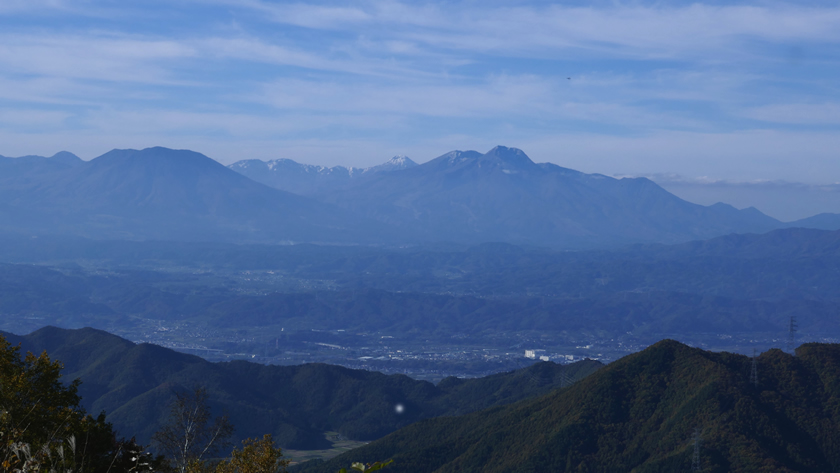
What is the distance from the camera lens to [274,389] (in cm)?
15062

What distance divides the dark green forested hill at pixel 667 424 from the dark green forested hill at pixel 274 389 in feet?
111

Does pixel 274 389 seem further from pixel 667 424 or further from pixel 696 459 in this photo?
pixel 696 459

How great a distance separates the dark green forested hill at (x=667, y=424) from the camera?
75562mm

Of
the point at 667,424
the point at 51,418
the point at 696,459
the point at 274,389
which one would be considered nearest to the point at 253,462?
the point at 51,418

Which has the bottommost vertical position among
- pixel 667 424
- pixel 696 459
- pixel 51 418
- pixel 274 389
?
pixel 274 389

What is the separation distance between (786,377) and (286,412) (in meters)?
84.2

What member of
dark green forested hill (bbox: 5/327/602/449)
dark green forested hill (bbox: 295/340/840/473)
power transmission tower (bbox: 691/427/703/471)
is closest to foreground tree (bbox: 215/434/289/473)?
power transmission tower (bbox: 691/427/703/471)

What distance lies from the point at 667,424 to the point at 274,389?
3461 inches

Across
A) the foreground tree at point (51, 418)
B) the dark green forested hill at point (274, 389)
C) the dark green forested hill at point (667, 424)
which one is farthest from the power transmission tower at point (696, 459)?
the foreground tree at point (51, 418)

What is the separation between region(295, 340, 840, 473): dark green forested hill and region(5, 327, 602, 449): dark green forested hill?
111 feet

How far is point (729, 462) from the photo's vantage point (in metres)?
72.9

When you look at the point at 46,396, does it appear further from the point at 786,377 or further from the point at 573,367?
the point at 573,367

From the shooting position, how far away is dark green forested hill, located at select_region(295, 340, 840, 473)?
75562 millimetres

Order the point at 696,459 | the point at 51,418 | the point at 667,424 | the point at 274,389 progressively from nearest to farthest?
the point at 51,418 < the point at 696,459 < the point at 667,424 < the point at 274,389
